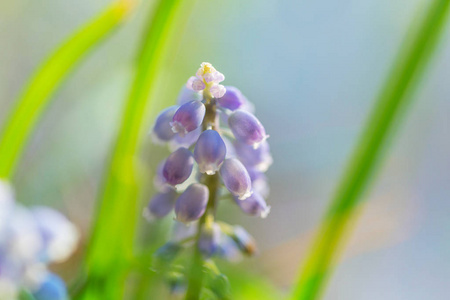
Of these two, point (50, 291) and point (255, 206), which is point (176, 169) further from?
point (50, 291)

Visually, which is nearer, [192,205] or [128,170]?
[192,205]

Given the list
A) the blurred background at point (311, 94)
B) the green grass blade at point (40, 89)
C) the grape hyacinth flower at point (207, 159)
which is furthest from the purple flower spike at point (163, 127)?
the blurred background at point (311, 94)

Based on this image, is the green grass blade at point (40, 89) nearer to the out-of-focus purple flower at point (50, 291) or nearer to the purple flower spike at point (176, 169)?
the out-of-focus purple flower at point (50, 291)

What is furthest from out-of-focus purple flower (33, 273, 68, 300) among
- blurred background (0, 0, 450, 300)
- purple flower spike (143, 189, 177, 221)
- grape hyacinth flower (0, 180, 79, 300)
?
blurred background (0, 0, 450, 300)

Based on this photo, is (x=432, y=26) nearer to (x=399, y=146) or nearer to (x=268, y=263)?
(x=268, y=263)

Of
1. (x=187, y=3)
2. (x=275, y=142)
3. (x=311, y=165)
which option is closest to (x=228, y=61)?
(x=275, y=142)

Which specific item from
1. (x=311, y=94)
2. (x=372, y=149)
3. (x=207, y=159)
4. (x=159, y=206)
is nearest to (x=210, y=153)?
(x=207, y=159)
